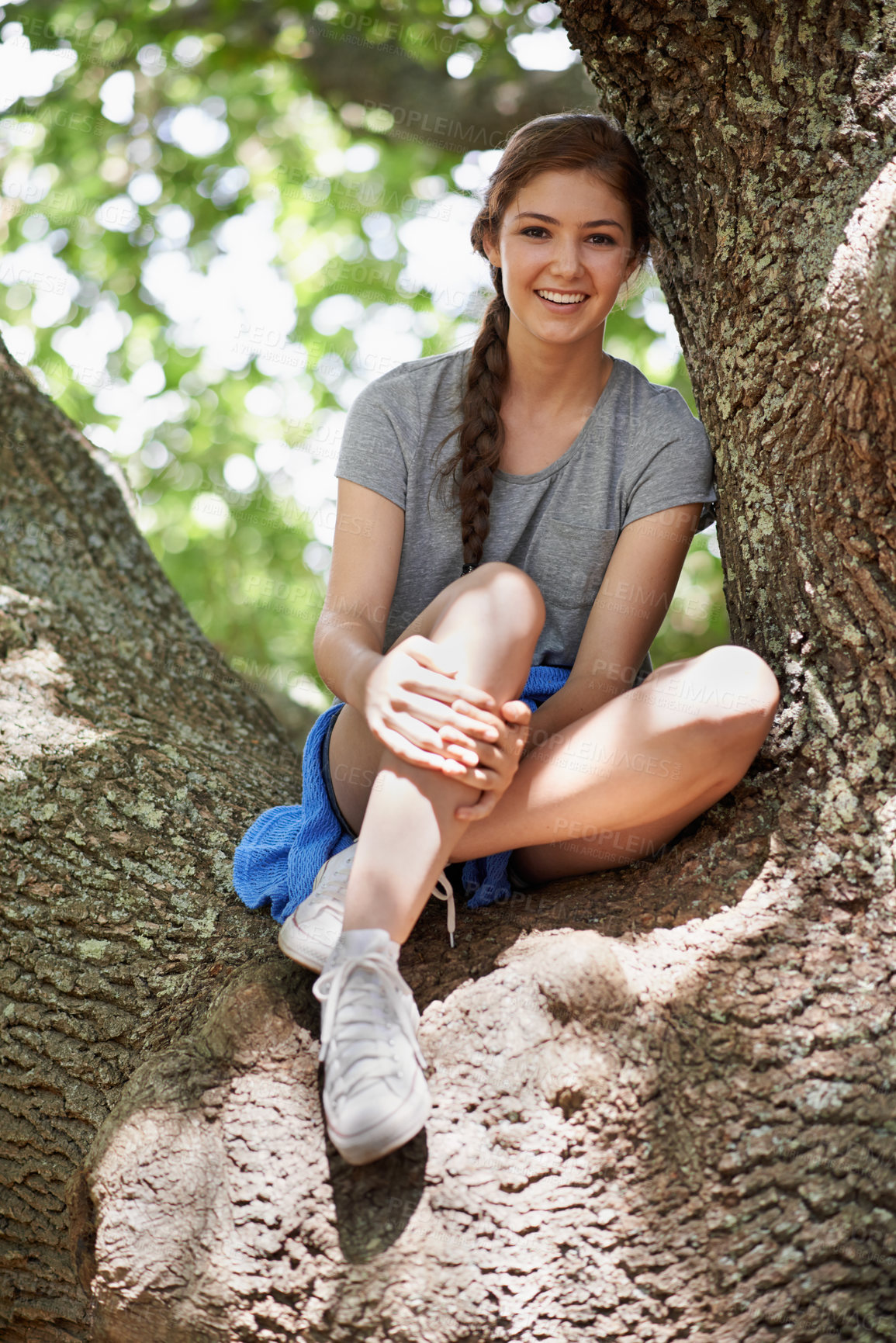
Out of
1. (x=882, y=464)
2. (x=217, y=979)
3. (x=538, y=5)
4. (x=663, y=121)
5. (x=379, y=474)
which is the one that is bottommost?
(x=217, y=979)

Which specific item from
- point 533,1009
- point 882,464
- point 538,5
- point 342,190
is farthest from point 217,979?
point 342,190

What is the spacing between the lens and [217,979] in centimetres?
185

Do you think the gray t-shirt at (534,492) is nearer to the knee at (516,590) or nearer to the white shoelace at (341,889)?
the knee at (516,590)

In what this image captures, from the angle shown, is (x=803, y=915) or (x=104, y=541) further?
(x=104, y=541)

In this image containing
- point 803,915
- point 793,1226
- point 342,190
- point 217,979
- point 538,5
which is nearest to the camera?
point 793,1226

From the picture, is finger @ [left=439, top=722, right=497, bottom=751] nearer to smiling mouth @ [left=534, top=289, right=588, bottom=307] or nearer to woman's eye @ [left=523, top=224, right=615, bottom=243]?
smiling mouth @ [left=534, top=289, right=588, bottom=307]

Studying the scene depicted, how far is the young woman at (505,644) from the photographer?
1.62 metres

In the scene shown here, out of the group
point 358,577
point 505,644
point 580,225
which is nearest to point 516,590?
point 505,644

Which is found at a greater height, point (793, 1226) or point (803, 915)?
point (803, 915)

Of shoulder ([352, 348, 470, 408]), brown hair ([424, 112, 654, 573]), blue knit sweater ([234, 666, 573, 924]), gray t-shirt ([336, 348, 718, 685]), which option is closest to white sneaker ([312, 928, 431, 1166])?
blue knit sweater ([234, 666, 573, 924])

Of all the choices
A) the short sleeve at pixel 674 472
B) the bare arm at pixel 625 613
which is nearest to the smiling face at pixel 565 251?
the short sleeve at pixel 674 472

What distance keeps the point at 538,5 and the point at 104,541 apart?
→ 332 centimetres

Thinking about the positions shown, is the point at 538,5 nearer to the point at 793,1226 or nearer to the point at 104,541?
the point at 104,541

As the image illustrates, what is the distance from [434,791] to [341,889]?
0.28m
